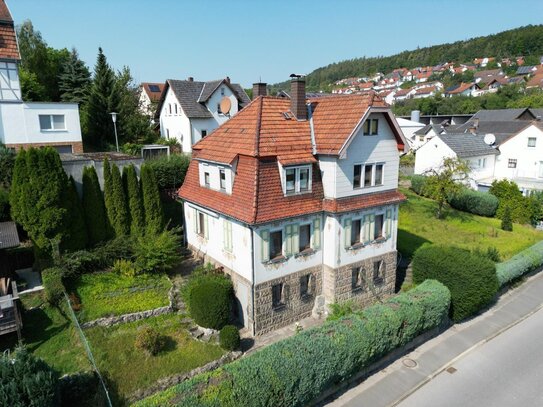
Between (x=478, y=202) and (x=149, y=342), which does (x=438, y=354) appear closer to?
(x=149, y=342)

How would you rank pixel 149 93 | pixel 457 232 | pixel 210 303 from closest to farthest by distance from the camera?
pixel 210 303
pixel 457 232
pixel 149 93

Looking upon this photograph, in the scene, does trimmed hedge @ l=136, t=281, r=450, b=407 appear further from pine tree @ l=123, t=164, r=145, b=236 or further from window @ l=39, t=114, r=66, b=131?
window @ l=39, t=114, r=66, b=131

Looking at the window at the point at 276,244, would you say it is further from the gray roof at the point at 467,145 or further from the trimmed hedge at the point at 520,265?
the gray roof at the point at 467,145

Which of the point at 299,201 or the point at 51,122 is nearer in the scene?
the point at 299,201

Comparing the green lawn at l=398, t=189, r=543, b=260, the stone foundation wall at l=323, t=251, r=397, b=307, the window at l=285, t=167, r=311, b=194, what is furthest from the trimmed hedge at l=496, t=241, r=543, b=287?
the window at l=285, t=167, r=311, b=194

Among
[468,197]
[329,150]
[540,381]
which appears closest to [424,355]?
[540,381]

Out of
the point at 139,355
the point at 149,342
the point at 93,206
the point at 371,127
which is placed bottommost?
the point at 139,355

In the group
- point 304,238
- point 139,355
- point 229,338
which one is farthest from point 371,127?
point 139,355
